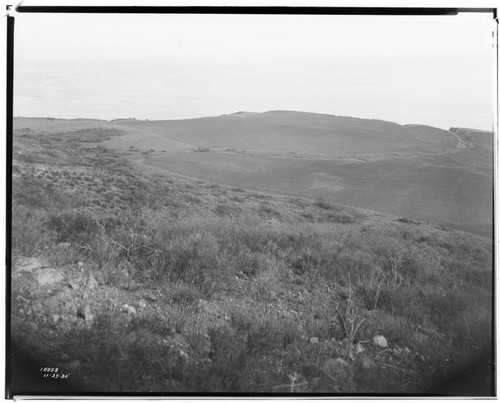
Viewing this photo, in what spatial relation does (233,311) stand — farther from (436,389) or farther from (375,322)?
(436,389)

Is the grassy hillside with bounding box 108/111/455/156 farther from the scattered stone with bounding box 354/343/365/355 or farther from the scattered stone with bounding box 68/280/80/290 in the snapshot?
the scattered stone with bounding box 354/343/365/355

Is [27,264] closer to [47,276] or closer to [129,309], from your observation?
[47,276]

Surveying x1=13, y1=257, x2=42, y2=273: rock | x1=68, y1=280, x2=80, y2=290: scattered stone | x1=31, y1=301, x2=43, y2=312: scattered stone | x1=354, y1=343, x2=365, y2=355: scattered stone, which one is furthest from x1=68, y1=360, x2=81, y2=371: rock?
x1=354, y1=343, x2=365, y2=355: scattered stone

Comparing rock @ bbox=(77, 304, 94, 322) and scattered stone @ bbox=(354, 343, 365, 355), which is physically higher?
rock @ bbox=(77, 304, 94, 322)

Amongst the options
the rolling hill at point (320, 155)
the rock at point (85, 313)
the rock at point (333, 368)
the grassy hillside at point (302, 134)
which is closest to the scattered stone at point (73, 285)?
the rock at point (85, 313)

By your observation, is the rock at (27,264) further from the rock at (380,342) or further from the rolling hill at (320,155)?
→ the rock at (380,342)

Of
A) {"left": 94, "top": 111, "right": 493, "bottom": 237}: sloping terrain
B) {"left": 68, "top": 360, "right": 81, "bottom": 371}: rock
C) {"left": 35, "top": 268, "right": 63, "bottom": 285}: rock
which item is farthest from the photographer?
{"left": 94, "top": 111, "right": 493, "bottom": 237}: sloping terrain
